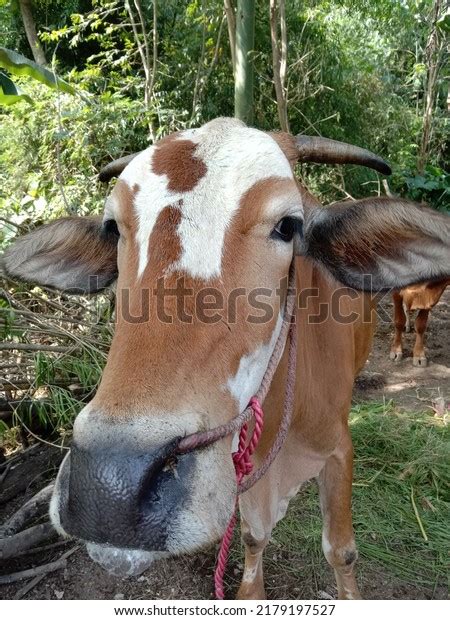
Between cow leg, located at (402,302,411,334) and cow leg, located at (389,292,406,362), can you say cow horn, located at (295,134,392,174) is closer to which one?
cow leg, located at (389,292,406,362)

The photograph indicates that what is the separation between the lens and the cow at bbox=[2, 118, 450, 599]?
46.2 inches

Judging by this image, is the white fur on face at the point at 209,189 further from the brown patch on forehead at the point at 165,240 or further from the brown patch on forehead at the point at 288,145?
the brown patch on forehead at the point at 288,145

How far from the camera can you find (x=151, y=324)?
137cm

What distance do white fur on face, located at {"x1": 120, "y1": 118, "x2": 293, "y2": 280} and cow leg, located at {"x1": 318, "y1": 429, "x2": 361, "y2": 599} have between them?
1534 millimetres

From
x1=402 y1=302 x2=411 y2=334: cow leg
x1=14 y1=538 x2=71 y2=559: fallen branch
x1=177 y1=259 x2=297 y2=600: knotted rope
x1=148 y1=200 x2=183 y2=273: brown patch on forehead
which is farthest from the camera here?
x1=402 y1=302 x2=411 y2=334: cow leg

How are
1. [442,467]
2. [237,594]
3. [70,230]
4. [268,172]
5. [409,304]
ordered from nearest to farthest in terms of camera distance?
[268,172], [70,230], [237,594], [442,467], [409,304]

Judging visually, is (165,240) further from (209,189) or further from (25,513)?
(25,513)

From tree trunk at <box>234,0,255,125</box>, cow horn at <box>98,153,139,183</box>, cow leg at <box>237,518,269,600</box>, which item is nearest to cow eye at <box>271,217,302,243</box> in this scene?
cow horn at <box>98,153,139,183</box>

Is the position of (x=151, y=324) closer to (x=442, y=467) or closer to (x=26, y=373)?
(x=26, y=373)

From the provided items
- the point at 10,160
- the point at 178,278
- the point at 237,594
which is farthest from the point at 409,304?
the point at 10,160

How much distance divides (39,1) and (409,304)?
389 inches

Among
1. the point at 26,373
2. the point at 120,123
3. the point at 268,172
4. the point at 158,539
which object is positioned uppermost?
the point at 268,172

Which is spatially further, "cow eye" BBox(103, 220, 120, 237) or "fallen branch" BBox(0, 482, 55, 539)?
"fallen branch" BBox(0, 482, 55, 539)

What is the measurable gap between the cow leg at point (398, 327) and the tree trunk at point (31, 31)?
813 cm
